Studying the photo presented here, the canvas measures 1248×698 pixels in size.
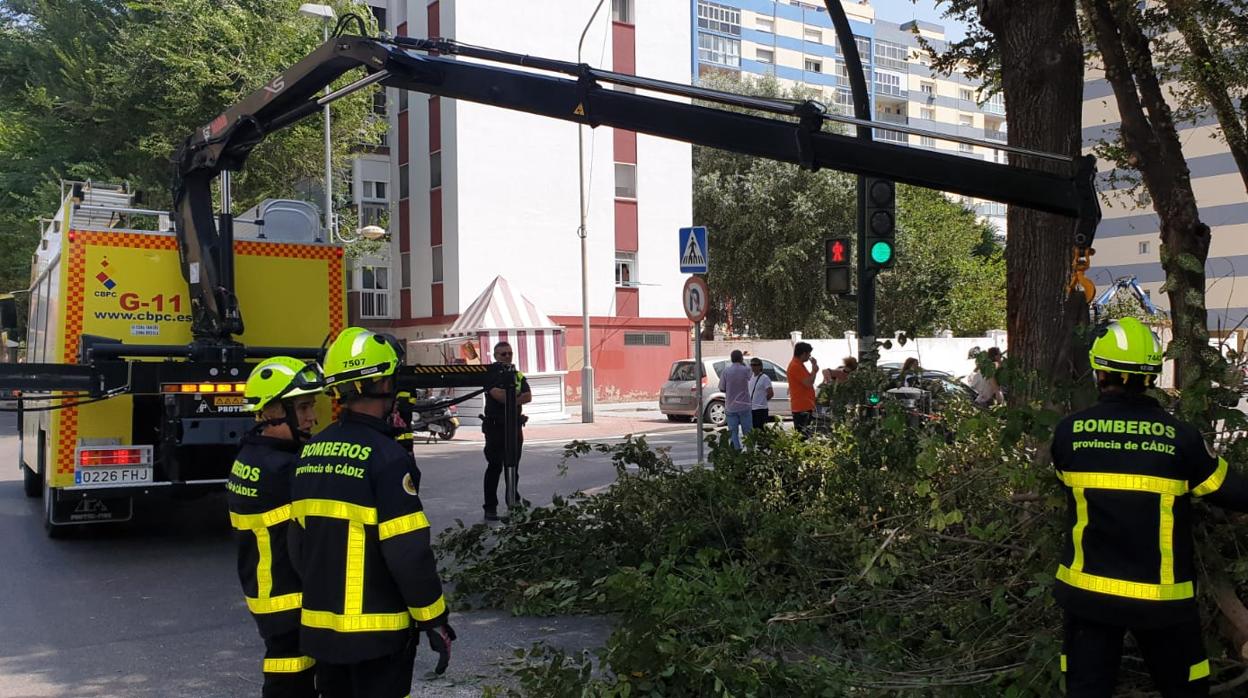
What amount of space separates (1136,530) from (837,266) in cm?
743

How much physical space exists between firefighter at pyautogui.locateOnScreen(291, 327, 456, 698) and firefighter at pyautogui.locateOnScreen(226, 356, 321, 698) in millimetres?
396

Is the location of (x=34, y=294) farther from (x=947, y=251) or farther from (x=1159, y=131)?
(x=947, y=251)

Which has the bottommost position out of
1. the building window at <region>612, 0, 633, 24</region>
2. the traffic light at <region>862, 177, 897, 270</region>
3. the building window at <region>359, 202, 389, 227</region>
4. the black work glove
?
the black work glove

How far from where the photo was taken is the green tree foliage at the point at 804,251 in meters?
36.1

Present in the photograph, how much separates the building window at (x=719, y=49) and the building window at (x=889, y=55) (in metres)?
14.6

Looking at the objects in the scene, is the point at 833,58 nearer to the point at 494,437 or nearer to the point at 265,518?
the point at 494,437

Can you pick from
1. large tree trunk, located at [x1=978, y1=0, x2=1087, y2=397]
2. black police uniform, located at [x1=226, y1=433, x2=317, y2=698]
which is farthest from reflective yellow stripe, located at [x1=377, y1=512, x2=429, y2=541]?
large tree trunk, located at [x1=978, y1=0, x2=1087, y2=397]

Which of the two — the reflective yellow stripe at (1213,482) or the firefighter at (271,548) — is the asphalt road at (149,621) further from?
the reflective yellow stripe at (1213,482)

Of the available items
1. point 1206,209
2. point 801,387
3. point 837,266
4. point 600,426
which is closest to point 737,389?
point 801,387

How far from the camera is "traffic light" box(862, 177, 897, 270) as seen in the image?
33.2 feet

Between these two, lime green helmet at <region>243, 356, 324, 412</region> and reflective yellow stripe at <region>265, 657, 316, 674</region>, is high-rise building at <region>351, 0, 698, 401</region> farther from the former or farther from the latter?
reflective yellow stripe at <region>265, 657, 316, 674</region>

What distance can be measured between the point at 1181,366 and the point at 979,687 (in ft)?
5.78

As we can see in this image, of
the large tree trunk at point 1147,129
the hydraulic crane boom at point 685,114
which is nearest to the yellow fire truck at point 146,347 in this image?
the hydraulic crane boom at point 685,114

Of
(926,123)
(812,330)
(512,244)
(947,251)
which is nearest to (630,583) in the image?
(512,244)
